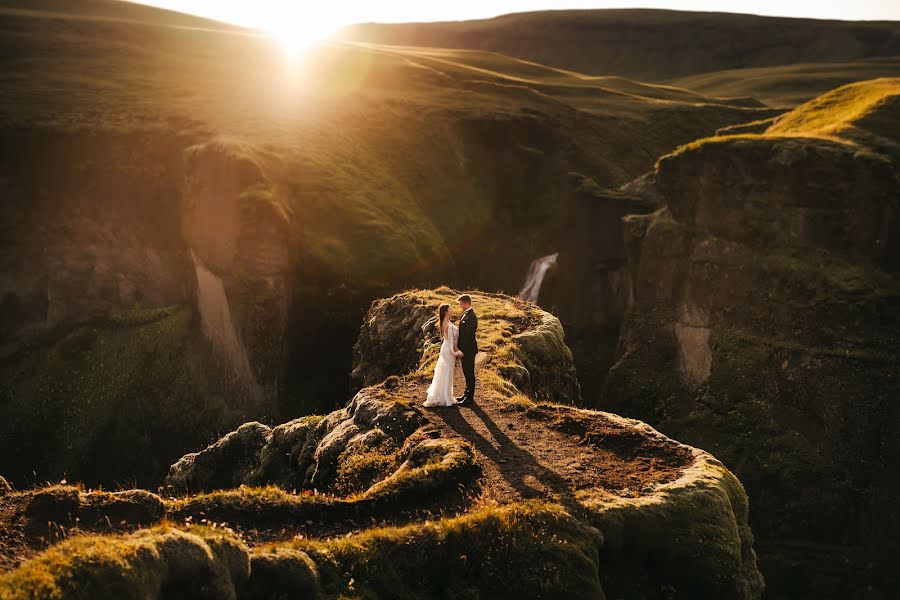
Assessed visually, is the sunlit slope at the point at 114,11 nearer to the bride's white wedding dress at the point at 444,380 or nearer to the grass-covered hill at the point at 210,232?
the grass-covered hill at the point at 210,232

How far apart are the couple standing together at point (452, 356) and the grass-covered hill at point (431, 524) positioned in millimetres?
522

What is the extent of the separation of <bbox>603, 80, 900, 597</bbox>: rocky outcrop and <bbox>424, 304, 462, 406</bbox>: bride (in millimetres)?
31868

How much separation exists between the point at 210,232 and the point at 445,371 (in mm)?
43064

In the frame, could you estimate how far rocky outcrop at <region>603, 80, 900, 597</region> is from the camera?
4875 centimetres

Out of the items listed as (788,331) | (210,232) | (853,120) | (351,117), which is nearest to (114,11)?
(351,117)

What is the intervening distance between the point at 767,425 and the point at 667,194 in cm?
1978

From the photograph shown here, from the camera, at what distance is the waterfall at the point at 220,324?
57.7m

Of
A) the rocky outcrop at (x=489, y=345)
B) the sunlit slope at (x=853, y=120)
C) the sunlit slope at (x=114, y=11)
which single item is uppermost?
the sunlit slope at (x=114, y=11)

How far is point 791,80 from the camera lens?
147 m

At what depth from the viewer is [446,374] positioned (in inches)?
910

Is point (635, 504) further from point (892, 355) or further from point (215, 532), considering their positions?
point (892, 355)

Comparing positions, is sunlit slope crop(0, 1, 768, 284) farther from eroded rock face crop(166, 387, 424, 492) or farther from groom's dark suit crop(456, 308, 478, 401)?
groom's dark suit crop(456, 308, 478, 401)

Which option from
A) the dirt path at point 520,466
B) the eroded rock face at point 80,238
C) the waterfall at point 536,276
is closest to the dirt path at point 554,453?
the dirt path at point 520,466

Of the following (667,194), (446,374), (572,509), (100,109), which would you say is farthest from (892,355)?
(100,109)
